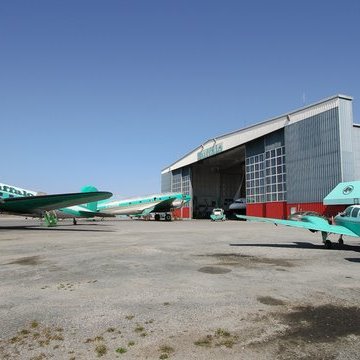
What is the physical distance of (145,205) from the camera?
61.6 m

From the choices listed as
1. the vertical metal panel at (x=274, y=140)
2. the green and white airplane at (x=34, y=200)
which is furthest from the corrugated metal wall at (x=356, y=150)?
the green and white airplane at (x=34, y=200)

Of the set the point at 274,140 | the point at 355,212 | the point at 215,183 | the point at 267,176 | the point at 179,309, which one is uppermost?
the point at 274,140

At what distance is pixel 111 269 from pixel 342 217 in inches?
427

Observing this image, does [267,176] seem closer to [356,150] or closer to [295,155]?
[295,155]

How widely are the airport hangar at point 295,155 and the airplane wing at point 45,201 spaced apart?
26834 mm

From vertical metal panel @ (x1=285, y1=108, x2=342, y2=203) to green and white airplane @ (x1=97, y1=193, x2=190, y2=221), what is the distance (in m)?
20.4

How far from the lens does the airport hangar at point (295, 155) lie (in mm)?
42750

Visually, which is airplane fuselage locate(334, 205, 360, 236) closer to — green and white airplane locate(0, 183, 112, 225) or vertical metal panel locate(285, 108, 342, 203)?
green and white airplane locate(0, 183, 112, 225)

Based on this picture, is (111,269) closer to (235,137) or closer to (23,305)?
(23,305)

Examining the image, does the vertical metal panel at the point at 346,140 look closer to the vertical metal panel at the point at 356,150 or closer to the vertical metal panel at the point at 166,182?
the vertical metal panel at the point at 356,150

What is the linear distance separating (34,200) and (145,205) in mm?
29154

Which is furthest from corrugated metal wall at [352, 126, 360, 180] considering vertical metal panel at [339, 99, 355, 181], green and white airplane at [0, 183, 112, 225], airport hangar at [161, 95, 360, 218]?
green and white airplane at [0, 183, 112, 225]

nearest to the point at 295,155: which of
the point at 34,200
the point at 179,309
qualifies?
the point at 34,200

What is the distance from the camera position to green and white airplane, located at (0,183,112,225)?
1277 inches
